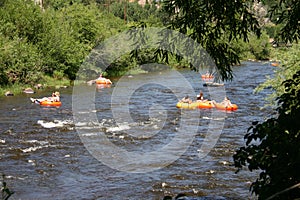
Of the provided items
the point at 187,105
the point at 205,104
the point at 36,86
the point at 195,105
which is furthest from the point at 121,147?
the point at 36,86

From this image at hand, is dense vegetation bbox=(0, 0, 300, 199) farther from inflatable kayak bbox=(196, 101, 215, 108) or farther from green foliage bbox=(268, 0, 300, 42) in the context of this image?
inflatable kayak bbox=(196, 101, 215, 108)

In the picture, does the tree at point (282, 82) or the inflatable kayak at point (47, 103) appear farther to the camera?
the inflatable kayak at point (47, 103)

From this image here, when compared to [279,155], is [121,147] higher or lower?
lower

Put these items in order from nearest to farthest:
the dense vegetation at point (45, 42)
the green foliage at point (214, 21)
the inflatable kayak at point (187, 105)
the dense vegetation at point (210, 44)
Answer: the dense vegetation at point (210, 44)
the green foliage at point (214, 21)
the inflatable kayak at point (187, 105)
the dense vegetation at point (45, 42)

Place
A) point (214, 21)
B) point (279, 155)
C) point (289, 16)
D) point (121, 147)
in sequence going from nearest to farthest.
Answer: point (279, 155), point (289, 16), point (214, 21), point (121, 147)

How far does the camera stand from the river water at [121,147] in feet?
35.6

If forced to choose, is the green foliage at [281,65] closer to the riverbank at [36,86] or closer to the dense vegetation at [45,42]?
the dense vegetation at [45,42]

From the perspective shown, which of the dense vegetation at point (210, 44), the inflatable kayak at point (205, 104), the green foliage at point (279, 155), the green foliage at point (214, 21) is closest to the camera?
the green foliage at point (279, 155)

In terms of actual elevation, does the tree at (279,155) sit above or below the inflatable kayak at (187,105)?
above

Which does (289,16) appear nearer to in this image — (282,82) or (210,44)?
(282,82)

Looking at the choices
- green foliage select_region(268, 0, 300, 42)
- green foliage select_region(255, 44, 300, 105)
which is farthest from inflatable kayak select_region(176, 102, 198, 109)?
green foliage select_region(268, 0, 300, 42)

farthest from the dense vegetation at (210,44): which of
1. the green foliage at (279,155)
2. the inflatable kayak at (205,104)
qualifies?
the inflatable kayak at (205,104)

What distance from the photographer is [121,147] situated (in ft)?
47.6

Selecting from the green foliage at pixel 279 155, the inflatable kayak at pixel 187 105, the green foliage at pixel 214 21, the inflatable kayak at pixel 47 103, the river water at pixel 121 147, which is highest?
the green foliage at pixel 214 21
